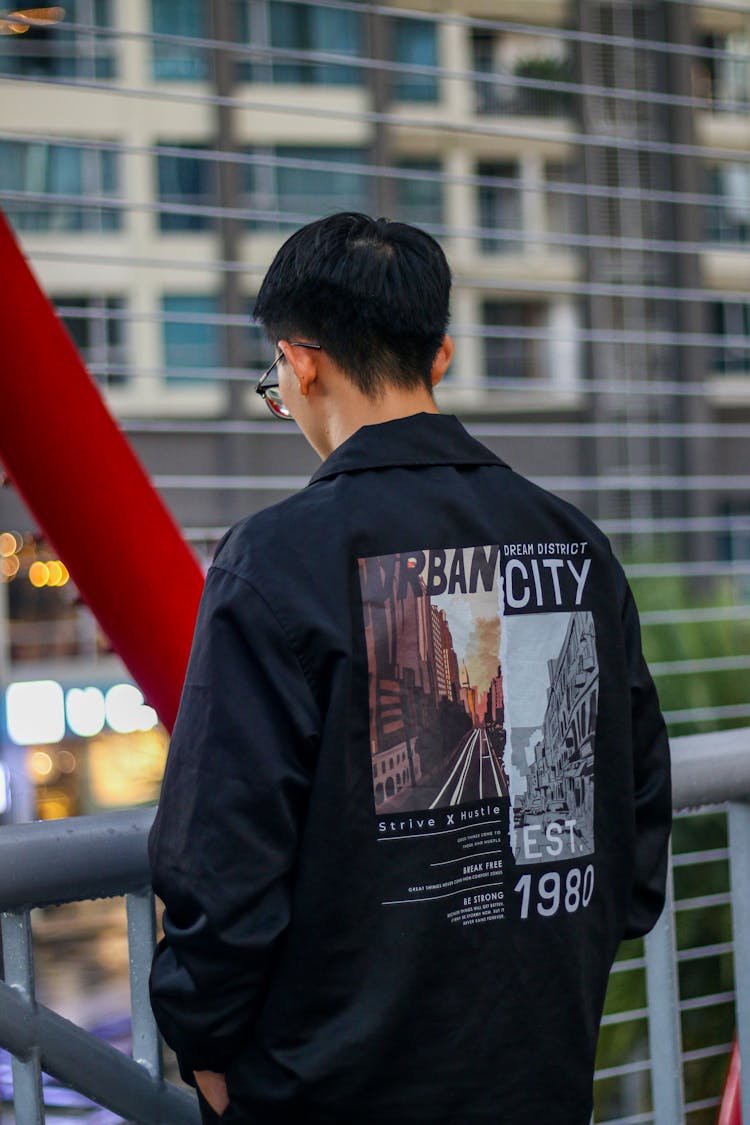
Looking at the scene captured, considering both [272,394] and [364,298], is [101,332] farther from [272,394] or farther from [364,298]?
[364,298]

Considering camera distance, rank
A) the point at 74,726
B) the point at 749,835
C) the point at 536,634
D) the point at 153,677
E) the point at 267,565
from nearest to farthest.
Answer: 1. the point at 267,565
2. the point at 536,634
3. the point at 153,677
4. the point at 749,835
5. the point at 74,726

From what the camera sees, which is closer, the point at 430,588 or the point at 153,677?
the point at 430,588

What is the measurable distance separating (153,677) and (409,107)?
1506 centimetres

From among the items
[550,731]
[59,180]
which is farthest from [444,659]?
[59,180]

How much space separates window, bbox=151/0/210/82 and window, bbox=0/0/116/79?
1.75ft

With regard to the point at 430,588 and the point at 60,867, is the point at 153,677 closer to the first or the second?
the point at 60,867

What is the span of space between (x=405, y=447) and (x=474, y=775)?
0.26 meters

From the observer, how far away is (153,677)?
4.91ft

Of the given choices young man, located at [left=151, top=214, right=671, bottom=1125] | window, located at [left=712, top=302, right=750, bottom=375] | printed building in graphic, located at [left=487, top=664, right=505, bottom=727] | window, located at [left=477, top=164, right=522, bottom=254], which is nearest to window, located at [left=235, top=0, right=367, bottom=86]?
window, located at [left=477, top=164, right=522, bottom=254]

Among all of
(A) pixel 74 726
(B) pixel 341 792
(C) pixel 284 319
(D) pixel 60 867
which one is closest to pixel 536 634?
(B) pixel 341 792

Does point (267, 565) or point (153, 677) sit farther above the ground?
point (267, 565)

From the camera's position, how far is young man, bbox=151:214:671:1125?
0.97 metres

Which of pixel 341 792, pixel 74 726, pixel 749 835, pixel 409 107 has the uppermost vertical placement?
pixel 409 107

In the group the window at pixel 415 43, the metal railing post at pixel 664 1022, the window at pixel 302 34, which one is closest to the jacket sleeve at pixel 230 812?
the metal railing post at pixel 664 1022
